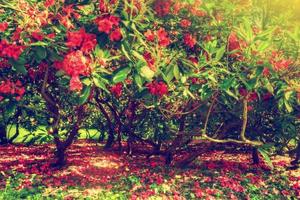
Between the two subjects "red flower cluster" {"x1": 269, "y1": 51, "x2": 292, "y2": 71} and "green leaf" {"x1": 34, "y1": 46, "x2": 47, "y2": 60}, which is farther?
"red flower cluster" {"x1": 269, "y1": 51, "x2": 292, "y2": 71}

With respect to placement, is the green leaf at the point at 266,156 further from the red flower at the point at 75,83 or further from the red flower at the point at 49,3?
the red flower at the point at 49,3

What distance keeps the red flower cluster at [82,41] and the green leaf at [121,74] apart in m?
0.36

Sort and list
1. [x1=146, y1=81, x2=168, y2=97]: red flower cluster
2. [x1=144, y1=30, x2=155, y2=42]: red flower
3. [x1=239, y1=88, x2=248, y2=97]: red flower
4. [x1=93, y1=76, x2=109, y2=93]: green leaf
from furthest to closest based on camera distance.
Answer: [x1=239, y1=88, x2=248, y2=97]: red flower, [x1=144, y1=30, x2=155, y2=42]: red flower, [x1=146, y1=81, x2=168, y2=97]: red flower cluster, [x1=93, y1=76, x2=109, y2=93]: green leaf

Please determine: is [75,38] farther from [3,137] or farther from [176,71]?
[3,137]

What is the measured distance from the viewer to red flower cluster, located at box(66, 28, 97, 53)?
3.74 meters

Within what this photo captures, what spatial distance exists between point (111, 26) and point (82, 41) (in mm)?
323

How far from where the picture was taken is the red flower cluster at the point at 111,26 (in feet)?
12.4

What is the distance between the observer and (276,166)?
762cm

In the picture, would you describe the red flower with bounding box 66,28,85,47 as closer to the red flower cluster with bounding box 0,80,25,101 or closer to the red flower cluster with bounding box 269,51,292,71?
the red flower cluster with bounding box 0,80,25,101

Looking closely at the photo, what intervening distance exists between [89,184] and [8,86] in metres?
2.04

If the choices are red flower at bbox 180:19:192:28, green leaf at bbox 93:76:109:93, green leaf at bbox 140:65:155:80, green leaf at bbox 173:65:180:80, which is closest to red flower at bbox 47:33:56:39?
green leaf at bbox 93:76:109:93

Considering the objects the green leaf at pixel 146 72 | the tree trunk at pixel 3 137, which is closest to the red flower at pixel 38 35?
the green leaf at pixel 146 72

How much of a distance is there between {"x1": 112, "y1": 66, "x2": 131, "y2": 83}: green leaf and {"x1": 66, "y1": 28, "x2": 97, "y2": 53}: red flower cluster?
1.18 feet

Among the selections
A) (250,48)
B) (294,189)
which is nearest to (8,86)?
(250,48)
